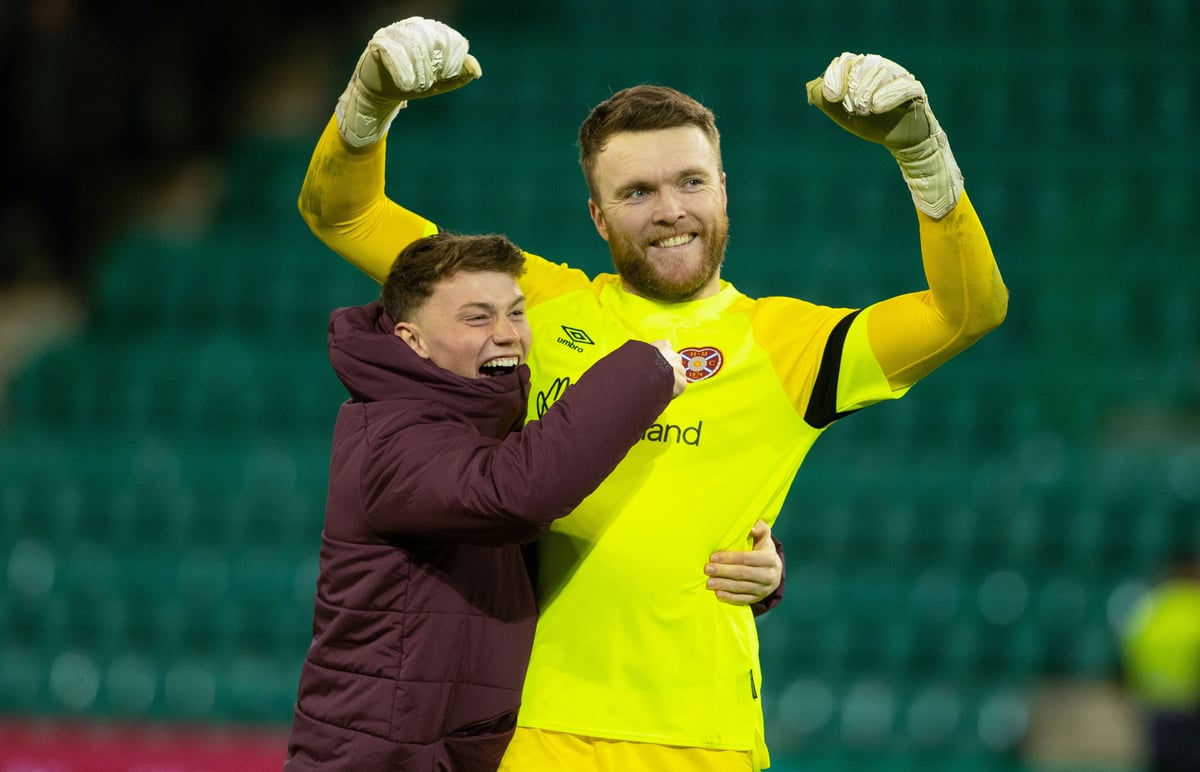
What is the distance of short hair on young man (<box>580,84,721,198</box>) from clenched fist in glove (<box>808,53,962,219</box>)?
1.05ft

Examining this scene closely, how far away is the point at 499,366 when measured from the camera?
8.61ft

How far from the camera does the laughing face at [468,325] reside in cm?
257

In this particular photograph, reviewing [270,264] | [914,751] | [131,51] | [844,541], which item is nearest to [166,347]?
[270,264]

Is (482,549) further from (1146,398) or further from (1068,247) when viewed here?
(1068,247)

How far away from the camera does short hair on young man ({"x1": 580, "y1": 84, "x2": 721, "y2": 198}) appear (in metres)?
2.72

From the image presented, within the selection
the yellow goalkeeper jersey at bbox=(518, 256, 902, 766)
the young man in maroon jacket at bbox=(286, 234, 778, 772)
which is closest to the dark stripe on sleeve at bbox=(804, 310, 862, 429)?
the yellow goalkeeper jersey at bbox=(518, 256, 902, 766)

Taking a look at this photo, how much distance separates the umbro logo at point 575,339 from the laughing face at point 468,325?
0.63 ft

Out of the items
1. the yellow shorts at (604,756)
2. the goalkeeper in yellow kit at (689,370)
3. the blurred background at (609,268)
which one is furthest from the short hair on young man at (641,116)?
the blurred background at (609,268)

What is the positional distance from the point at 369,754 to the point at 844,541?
461 cm

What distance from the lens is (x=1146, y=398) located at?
23.7 feet

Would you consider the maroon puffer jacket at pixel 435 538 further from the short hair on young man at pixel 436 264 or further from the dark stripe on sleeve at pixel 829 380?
the dark stripe on sleeve at pixel 829 380

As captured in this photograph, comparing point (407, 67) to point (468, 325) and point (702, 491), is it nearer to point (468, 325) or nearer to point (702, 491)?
point (468, 325)

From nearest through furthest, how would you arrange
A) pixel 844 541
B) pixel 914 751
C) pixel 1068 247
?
1. pixel 914 751
2. pixel 844 541
3. pixel 1068 247

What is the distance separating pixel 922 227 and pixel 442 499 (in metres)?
0.89
